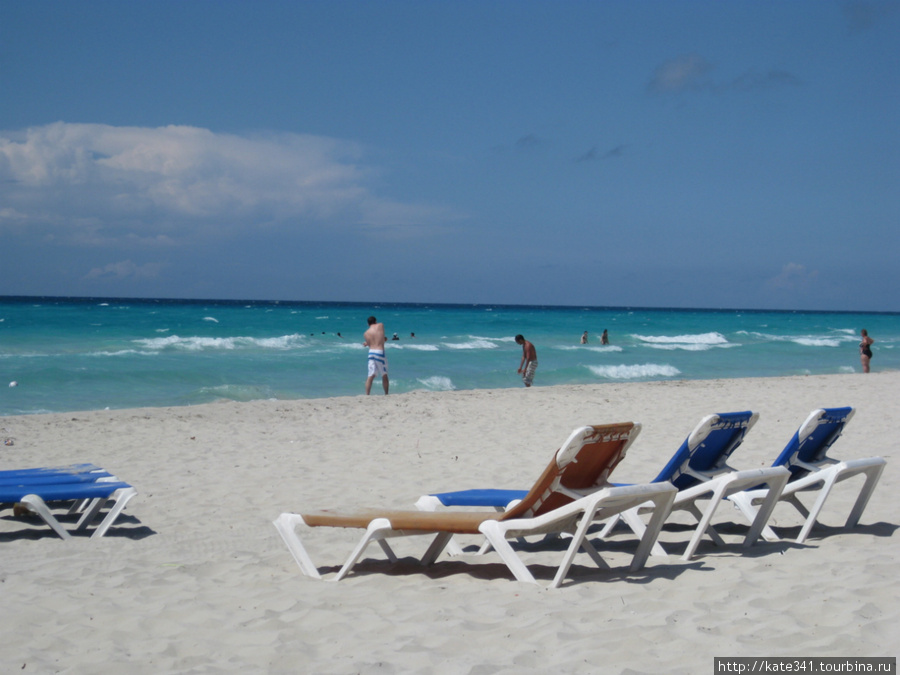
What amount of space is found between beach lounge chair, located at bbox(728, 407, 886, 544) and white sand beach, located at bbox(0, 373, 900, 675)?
208 millimetres

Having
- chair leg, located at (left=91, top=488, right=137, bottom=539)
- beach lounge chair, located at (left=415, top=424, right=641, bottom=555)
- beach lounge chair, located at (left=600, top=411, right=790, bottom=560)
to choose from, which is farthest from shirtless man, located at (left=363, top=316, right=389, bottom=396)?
beach lounge chair, located at (left=600, top=411, right=790, bottom=560)

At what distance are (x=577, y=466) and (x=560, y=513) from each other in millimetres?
317

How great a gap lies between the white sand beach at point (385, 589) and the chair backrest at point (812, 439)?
0.47 metres

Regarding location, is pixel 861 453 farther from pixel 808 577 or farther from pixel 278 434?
pixel 278 434

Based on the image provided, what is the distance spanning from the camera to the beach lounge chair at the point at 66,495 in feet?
17.1

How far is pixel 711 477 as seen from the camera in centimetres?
491

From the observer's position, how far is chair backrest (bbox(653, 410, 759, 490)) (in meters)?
4.73

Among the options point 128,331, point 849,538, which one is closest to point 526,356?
point 849,538

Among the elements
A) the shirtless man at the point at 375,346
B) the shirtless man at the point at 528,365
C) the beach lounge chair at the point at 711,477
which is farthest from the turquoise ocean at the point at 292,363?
the beach lounge chair at the point at 711,477

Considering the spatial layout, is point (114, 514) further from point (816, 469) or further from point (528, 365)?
point (528, 365)

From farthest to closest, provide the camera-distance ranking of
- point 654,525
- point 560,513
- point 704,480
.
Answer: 1. point 704,480
2. point 654,525
3. point 560,513

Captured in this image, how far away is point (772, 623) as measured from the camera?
327 centimetres

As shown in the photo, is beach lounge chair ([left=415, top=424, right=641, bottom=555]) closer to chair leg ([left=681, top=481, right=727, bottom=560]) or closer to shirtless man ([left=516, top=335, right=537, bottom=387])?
chair leg ([left=681, top=481, right=727, bottom=560])

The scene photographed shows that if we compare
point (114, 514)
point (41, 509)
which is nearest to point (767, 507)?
point (114, 514)
